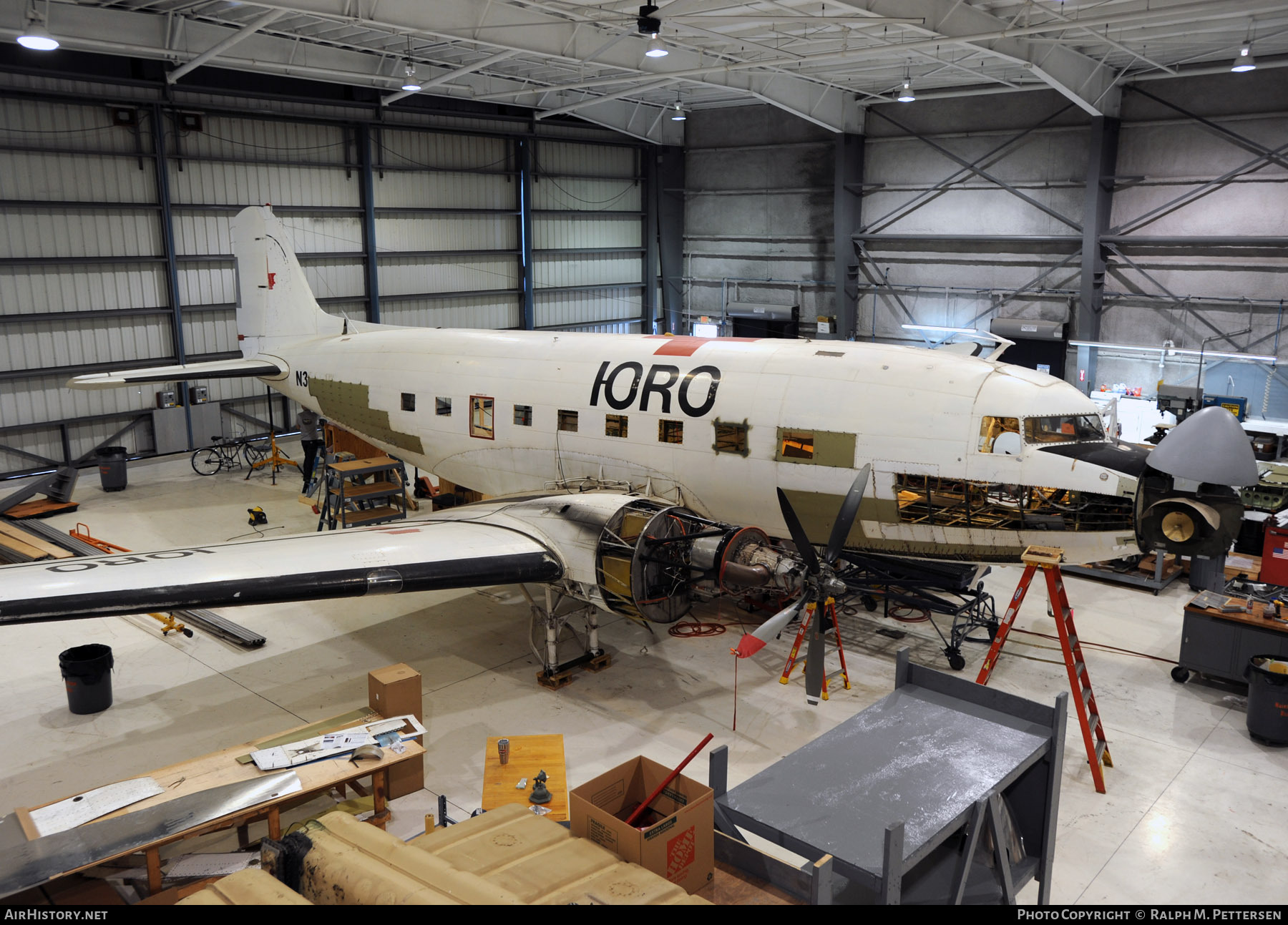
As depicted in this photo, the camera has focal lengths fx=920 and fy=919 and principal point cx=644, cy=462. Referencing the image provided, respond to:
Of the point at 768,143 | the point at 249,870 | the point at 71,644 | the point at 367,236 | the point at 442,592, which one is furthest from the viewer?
the point at 768,143

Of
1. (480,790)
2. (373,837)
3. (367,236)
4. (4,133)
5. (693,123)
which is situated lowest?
(480,790)

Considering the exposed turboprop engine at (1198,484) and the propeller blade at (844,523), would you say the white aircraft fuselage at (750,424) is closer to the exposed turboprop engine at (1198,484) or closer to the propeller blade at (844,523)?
the exposed turboprop engine at (1198,484)

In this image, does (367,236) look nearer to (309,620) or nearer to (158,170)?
(158,170)

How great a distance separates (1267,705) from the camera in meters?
12.1

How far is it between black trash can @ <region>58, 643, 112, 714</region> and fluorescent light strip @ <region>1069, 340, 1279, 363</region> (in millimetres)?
26454

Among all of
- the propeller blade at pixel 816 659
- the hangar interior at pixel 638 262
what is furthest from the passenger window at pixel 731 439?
the propeller blade at pixel 816 659

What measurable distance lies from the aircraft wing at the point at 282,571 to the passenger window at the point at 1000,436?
631 cm

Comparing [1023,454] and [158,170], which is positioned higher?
[158,170]

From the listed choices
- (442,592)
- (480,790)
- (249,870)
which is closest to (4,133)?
(442,592)

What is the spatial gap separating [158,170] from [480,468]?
54.6 ft

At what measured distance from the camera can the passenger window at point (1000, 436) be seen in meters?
13.1

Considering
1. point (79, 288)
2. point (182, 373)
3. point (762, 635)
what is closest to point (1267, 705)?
point (762, 635)

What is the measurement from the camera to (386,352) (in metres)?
18.8

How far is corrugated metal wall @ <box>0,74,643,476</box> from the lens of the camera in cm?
2492
